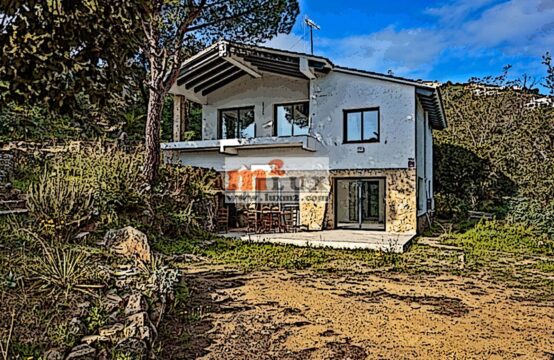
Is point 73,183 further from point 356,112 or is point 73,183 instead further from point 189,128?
point 189,128

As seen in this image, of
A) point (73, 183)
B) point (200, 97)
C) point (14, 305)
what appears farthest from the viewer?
point (200, 97)

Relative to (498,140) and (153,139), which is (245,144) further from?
(498,140)

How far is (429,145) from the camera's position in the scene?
19703 millimetres

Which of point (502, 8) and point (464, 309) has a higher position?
point (502, 8)

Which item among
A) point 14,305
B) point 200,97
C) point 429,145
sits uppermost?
point 200,97

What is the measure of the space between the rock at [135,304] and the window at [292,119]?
12821 mm

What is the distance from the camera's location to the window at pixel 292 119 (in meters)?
17.0

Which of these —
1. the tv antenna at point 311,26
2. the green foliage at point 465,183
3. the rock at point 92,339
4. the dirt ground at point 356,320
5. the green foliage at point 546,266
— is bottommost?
the dirt ground at point 356,320

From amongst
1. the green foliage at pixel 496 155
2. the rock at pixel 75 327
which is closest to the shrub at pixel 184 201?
the rock at pixel 75 327

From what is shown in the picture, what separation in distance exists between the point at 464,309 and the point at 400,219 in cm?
881

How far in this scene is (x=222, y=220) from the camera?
1501 centimetres

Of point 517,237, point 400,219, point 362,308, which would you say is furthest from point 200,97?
point 362,308

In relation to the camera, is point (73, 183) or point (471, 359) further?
point (73, 183)

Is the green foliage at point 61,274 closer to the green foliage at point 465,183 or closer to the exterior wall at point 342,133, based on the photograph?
the exterior wall at point 342,133
